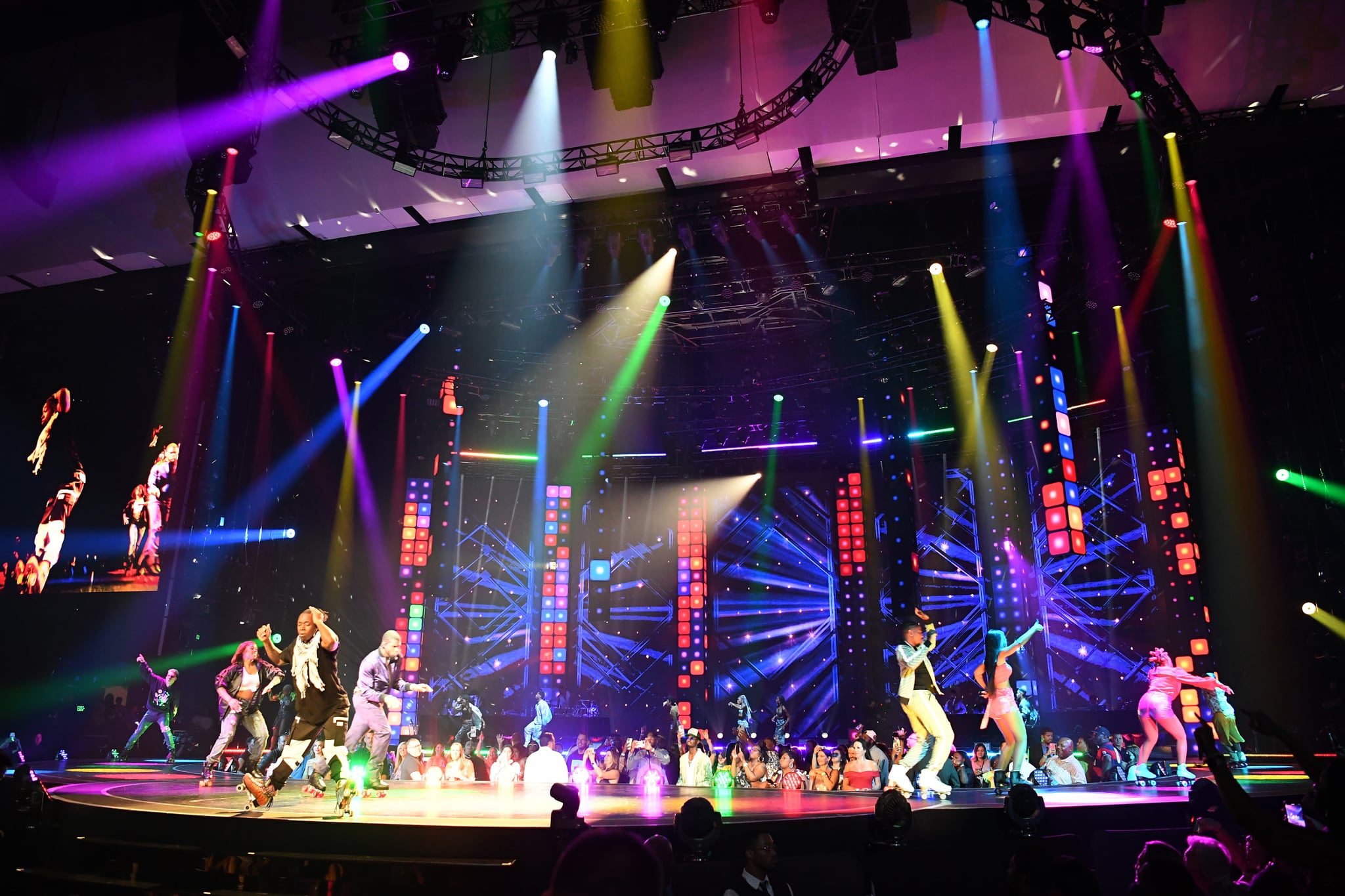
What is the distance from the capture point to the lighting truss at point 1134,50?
7.89 metres

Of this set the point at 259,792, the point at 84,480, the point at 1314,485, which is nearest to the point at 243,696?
the point at 259,792

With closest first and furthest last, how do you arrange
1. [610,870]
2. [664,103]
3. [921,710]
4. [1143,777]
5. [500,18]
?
[610,870]
[921,710]
[500,18]
[1143,777]
[664,103]

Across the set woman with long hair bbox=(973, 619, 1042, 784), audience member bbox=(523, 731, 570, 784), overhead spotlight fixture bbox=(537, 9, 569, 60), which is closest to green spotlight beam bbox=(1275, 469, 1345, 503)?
woman with long hair bbox=(973, 619, 1042, 784)

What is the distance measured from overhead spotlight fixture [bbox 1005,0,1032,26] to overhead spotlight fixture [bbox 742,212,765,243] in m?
4.26

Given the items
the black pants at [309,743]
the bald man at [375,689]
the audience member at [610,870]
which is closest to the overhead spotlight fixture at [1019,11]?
the bald man at [375,689]

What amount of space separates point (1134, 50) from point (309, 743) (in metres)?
10.3

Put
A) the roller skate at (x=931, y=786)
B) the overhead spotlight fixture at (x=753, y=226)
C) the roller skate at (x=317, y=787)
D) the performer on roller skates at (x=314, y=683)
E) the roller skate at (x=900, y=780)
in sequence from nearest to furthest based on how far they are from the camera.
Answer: the performer on roller skates at (x=314, y=683) → the roller skate at (x=317, y=787) → the roller skate at (x=931, y=786) → the roller skate at (x=900, y=780) → the overhead spotlight fixture at (x=753, y=226)

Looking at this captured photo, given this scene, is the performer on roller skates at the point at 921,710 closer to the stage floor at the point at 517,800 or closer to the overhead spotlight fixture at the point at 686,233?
the stage floor at the point at 517,800

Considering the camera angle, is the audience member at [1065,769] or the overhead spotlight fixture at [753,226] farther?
the overhead spotlight fixture at [753,226]

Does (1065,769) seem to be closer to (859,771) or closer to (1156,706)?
(1156,706)

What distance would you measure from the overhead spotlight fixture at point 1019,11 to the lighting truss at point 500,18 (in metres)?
2.64

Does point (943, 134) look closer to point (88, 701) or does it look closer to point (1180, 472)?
point (1180, 472)

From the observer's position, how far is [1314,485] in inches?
416

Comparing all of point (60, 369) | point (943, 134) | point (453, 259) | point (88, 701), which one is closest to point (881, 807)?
point (943, 134)
